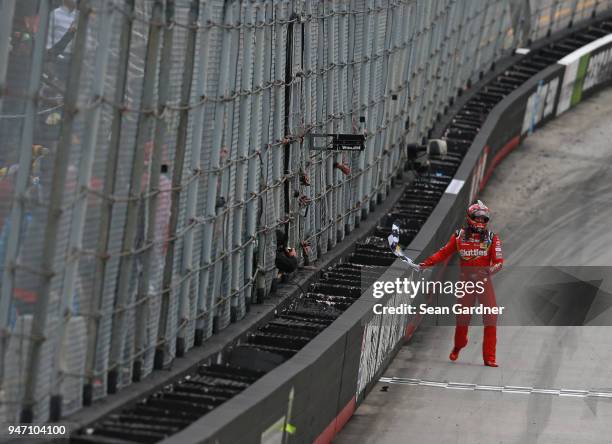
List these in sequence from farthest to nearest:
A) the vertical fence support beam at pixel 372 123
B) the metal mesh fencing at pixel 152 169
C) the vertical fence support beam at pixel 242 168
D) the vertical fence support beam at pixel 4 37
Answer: the vertical fence support beam at pixel 372 123
the vertical fence support beam at pixel 242 168
the metal mesh fencing at pixel 152 169
the vertical fence support beam at pixel 4 37

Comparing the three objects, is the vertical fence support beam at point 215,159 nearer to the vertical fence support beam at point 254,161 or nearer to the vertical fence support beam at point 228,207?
the vertical fence support beam at point 228,207

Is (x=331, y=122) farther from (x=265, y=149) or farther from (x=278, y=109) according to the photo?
(x=265, y=149)

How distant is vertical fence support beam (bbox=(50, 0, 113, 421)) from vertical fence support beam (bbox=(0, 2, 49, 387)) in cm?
35

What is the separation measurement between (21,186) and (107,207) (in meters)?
0.75

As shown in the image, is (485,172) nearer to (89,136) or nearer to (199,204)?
(199,204)

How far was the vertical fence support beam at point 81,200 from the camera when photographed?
940cm

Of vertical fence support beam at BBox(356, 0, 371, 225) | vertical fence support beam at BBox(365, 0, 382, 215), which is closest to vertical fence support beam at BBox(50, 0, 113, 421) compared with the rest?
vertical fence support beam at BBox(356, 0, 371, 225)

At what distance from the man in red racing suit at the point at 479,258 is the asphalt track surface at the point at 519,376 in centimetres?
35

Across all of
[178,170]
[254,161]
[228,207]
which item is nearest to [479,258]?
[254,161]

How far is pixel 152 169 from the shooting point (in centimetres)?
1052

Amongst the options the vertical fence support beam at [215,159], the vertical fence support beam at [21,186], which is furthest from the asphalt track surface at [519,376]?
the vertical fence support beam at [21,186]

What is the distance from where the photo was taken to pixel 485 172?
2208 centimetres

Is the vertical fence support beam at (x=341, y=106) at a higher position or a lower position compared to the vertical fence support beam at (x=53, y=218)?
higher

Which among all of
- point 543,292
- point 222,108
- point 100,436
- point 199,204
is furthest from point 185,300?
point 543,292
